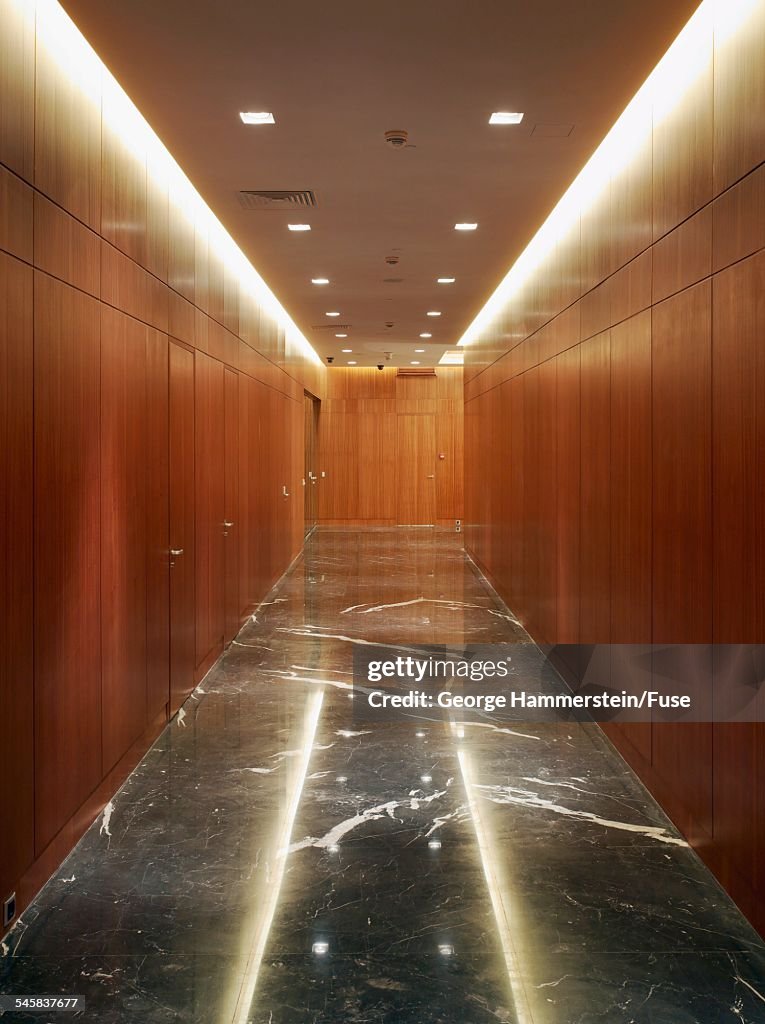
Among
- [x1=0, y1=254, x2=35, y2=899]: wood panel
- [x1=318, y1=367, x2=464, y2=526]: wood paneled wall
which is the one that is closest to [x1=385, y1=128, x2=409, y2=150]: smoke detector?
[x1=0, y1=254, x2=35, y2=899]: wood panel

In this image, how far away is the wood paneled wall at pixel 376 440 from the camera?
23094 millimetres

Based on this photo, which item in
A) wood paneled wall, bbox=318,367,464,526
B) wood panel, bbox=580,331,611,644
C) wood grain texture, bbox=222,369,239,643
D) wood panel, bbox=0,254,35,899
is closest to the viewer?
wood panel, bbox=0,254,35,899

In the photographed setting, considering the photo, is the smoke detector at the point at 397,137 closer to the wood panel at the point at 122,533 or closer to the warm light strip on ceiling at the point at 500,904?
the wood panel at the point at 122,533

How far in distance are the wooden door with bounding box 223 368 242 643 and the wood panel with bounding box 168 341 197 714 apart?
4.83 feet

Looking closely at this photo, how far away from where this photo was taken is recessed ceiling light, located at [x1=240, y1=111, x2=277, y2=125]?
519 cm

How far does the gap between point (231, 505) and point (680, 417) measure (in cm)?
536

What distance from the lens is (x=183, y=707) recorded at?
6867mm

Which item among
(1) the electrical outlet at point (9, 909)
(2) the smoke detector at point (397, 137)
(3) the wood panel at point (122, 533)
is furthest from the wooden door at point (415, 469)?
(1) the electrical outlet at point (9, 909)

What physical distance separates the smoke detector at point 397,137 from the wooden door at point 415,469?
57.2ft

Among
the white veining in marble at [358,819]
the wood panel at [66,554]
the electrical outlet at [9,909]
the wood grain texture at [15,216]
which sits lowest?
the white veining in marble at [358,819]

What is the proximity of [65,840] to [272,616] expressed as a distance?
6370mm

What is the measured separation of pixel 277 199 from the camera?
22.8 feet

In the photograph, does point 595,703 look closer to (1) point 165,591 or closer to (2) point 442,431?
(1) point 165,591

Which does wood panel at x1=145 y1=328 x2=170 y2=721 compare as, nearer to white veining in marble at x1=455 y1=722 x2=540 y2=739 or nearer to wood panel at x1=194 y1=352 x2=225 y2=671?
wood panel at x1=194 y1=352 x2=225 y2=671
